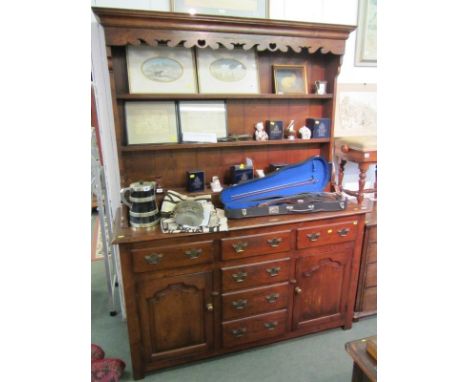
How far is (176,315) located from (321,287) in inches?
34.9

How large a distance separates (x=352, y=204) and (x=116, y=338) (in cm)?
177

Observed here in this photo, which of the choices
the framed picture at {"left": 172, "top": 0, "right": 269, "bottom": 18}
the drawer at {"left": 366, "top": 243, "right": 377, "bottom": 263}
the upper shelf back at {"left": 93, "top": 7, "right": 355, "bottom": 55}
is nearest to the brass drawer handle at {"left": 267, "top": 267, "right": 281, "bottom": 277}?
the drawer at {"left": 366, "top": 243, "right": 377, "bottom": 263}

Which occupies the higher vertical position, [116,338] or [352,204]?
[352,204]

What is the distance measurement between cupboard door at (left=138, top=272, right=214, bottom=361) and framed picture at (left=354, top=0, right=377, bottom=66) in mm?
1800

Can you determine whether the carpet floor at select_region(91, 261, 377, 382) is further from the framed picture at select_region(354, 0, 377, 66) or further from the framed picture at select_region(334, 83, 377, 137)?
the framed picture at select_region(354, 0, 377, 66)

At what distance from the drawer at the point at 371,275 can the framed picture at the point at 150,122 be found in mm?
1497

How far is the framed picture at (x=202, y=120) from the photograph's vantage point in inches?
68.5

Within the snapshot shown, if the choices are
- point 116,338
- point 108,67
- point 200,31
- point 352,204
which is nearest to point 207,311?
→ point 116,338

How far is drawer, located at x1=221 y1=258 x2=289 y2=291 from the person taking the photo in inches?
61.8

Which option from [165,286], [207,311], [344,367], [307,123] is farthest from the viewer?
[307,123]
